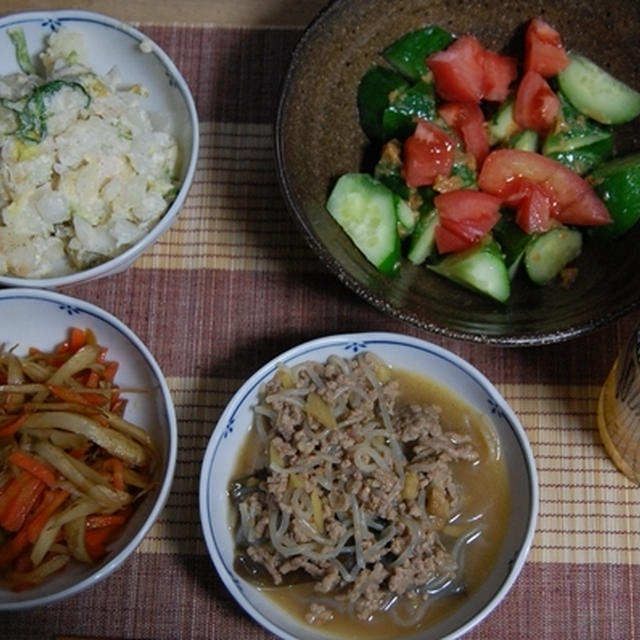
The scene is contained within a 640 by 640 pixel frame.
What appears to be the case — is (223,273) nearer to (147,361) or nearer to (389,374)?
(147,361)

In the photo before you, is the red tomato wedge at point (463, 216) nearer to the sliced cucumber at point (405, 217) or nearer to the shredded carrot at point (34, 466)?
the sliced cucumber at point (405, 217)

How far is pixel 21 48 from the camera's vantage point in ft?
7.95

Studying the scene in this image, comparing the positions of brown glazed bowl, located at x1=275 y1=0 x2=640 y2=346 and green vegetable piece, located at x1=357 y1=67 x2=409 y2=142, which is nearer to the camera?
brown glazed bowl, located at x1=275 y1=0 x2=640 y2=346

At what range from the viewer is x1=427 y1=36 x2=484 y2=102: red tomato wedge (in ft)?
7.38

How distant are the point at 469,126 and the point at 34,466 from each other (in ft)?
4.14

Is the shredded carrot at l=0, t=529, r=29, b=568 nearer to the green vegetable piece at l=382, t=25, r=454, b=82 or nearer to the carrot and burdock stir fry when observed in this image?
the carrot and burdock stir fry

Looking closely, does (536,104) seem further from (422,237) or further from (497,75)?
(422,237)

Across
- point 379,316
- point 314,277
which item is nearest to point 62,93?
point 314,277

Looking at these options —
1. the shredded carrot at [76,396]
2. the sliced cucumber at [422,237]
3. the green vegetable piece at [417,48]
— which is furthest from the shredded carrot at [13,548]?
the green vegetable piece at [417,48]

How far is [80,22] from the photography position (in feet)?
7.84

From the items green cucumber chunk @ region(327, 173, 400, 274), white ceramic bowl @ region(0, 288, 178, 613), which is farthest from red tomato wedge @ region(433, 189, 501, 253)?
white ceramic bowl @ region(0, 288, 178, 613)

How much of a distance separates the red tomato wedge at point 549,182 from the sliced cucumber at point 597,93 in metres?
0.19

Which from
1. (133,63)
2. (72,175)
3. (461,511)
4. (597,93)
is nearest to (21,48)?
(133,63)

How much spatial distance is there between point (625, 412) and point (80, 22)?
1.62 m
